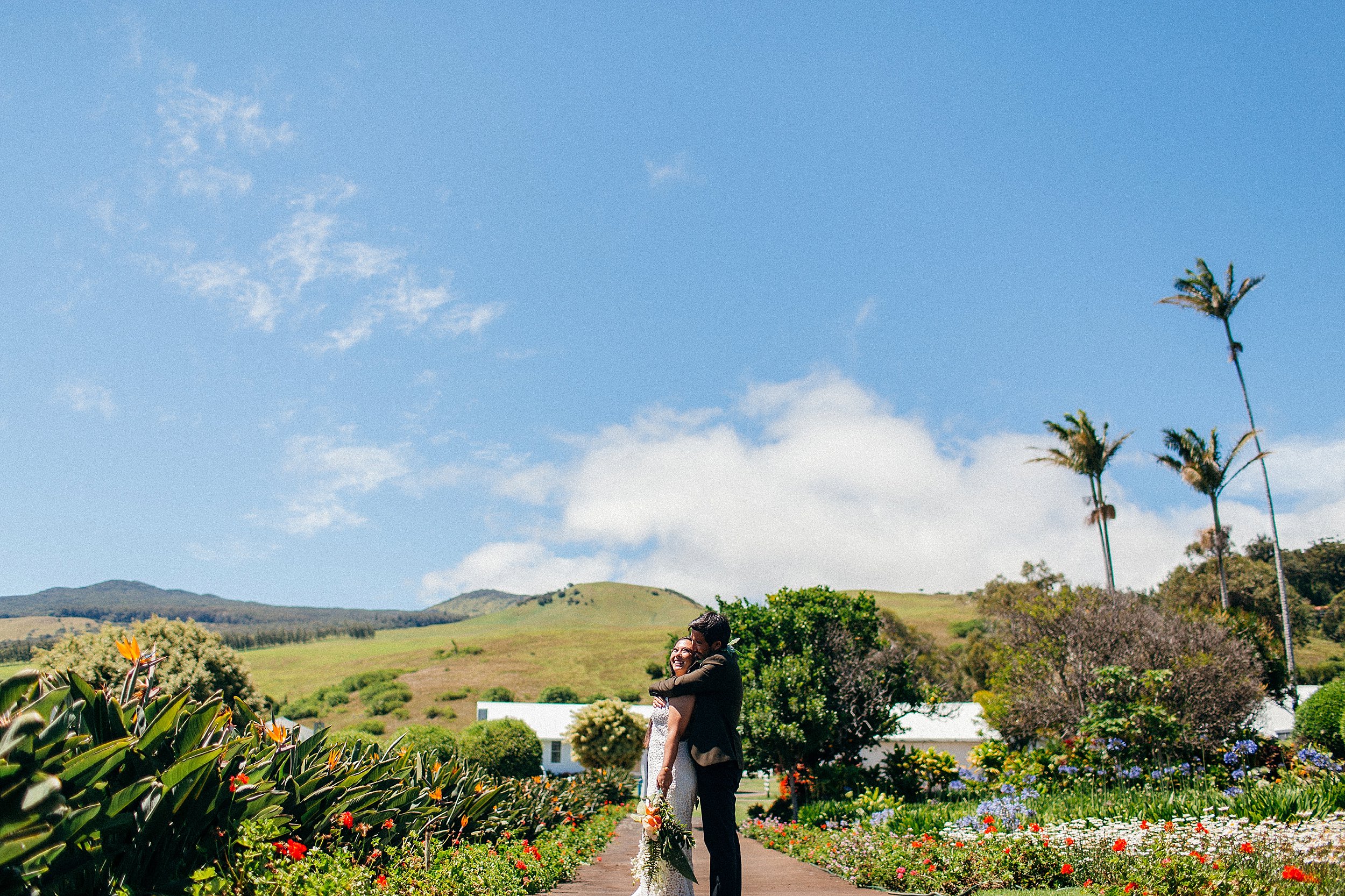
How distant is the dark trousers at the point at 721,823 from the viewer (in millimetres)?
4637

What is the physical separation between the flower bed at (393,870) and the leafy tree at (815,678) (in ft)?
35.3

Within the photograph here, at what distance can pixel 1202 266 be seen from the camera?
31031 millimetres

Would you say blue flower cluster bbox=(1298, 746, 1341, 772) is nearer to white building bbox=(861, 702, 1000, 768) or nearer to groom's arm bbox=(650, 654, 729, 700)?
groom's arm bbox=(650, 654, 729, 700)

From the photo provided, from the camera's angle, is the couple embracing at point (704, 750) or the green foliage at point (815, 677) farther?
the green foliage at point (815, 677)

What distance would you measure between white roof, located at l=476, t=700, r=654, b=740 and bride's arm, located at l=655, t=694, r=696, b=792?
3763cm

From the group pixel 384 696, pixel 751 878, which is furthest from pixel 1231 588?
pixel 384 696

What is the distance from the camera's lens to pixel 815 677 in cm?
1927

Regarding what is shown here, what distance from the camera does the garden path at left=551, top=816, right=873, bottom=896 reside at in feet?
24.8

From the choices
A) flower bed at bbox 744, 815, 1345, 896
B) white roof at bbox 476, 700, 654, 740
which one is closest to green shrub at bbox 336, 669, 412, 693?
white roof at bbox 476, 700, 654, 740

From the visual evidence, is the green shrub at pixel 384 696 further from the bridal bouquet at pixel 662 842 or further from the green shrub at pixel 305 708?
the bridal bouquet at pixel 662 842

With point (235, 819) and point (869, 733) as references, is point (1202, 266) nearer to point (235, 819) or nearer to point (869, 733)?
point (869, 733)

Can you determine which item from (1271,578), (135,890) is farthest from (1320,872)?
(1271,578)

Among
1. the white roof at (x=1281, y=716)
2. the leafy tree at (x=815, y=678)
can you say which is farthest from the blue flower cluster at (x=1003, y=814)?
the white roof at (x=1281, y=716)

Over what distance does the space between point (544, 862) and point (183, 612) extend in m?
188
